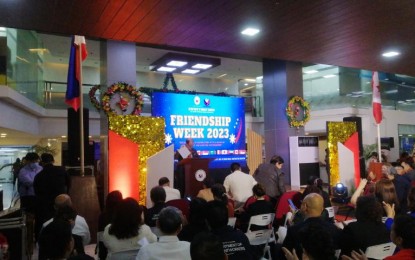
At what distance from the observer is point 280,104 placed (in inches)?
404

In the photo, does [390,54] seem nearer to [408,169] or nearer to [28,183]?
[408,169]

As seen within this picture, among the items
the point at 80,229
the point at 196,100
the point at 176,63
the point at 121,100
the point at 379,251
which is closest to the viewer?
the point at 379,251

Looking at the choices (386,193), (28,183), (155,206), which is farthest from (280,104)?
(155,206)

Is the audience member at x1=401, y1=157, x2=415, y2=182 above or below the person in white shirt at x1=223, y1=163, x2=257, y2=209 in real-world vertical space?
above

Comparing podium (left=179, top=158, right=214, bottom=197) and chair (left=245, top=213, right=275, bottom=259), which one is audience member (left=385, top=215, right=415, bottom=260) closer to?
chair (left=245, top=213, right=275, bottom=259)

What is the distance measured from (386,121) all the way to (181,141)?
967 centimetres

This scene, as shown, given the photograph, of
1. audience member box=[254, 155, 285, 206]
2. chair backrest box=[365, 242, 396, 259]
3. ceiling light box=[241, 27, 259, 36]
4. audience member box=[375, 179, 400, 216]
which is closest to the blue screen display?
audience member box=[254, 155, 285, 206]

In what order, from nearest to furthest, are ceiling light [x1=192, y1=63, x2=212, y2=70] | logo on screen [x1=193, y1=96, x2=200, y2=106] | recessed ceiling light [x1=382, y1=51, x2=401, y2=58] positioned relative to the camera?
1. recessed ceiling light [x1=382, y1=51, x2=401, y2=58]
2. logo on screen [x1=193, y1=96, x2=200, y2=106]
3. ceiling light [x1=192, y1=63, x2=212, y2=70]

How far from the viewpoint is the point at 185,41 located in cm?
632

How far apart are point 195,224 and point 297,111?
7592 millimetres

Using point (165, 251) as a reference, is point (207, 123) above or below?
above

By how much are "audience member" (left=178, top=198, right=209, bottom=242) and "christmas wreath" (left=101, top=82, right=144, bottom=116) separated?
5.01 meters

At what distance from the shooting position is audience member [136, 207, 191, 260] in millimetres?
2486

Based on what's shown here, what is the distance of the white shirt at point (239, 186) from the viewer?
245 inches
